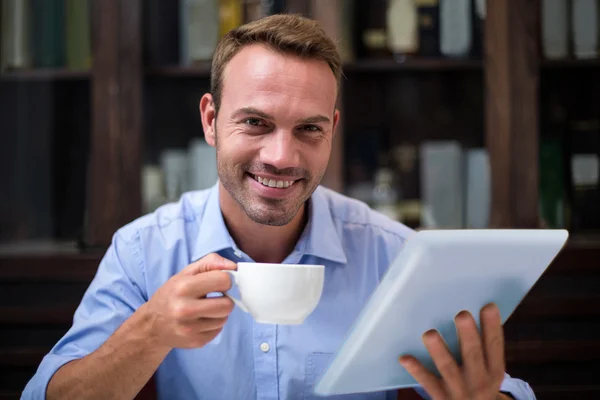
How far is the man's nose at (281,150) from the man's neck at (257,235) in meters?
0.18

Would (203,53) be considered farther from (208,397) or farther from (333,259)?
A: (208,397)

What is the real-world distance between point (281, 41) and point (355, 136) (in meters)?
0.89

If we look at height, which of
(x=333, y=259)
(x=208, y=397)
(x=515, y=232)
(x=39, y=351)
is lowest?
(x=39, y=351)

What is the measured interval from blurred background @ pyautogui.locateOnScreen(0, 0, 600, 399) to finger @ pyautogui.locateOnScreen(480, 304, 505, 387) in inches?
37.2

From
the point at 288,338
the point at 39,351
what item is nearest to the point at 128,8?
the point at 39,351

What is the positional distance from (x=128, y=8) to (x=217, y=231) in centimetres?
95

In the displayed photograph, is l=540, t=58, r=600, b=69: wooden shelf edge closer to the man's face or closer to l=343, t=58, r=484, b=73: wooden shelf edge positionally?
l=343, t=58, r=484, b=73: wooden shelf edge

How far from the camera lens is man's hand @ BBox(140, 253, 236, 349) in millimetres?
761

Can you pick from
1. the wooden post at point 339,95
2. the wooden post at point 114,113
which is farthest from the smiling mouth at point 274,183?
the wooden post at point 114,113

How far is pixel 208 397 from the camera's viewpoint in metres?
1.12

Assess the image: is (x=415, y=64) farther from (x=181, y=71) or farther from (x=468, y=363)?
(x=468, y=363)

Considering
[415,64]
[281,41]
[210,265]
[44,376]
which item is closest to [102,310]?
[44,376]

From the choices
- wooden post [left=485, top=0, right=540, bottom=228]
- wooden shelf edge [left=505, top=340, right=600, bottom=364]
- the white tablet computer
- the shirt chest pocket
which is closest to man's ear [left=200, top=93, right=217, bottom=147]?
the shirt chest pocket

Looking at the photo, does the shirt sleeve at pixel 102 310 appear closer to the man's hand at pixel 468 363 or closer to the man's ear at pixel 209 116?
the man's ear at pixel 209 116
